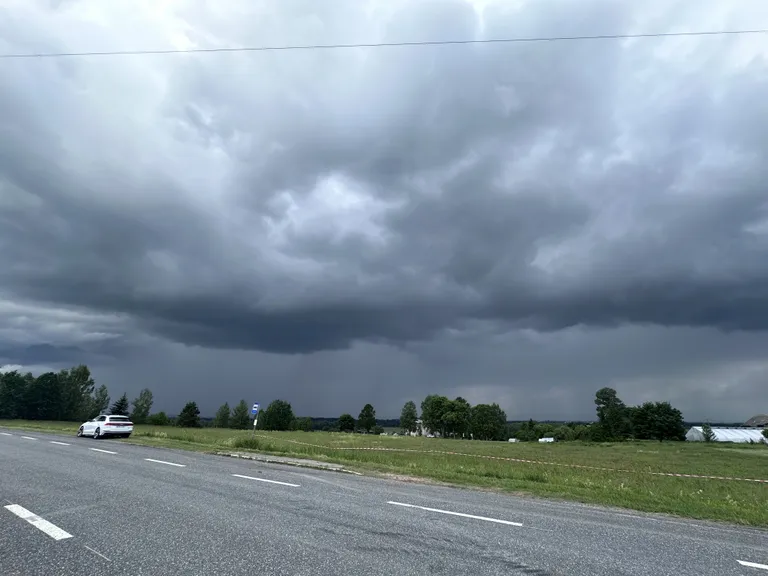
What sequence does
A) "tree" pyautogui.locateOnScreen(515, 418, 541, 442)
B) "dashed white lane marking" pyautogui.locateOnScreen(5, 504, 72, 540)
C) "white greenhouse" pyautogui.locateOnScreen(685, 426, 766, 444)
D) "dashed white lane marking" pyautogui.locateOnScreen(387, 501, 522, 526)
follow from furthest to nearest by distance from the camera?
"tree" pyautogui.locateOnScreen(515, 418, 541, 442)
"white greenhouse" pyautogui.locateOnScreen(685, 426, 766, 444)
"dashed white lane marking" pyautogui.locateOnScreen(387, 501, 522, 526)
"dashed white lane marking" pyautogui.locateOnScreen(5, 504, 72, 540)

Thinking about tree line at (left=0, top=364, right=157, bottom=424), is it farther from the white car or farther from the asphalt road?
the asphalt road

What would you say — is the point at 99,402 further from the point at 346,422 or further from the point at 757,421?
the point at 757,421

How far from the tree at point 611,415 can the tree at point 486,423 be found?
1313 inches

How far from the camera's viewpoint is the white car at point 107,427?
119 feet

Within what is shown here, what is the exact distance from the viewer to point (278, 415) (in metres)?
161

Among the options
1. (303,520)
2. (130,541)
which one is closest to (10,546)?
(130,541)

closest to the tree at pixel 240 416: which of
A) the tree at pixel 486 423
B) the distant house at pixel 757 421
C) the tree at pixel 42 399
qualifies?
the tree at pixel 42 399

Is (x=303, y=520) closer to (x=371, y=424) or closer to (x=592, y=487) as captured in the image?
(x=592, y=487)

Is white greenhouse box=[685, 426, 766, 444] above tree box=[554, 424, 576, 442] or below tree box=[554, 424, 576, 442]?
above

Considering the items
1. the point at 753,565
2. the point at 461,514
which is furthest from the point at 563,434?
the point at 753,565

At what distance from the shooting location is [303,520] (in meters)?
8.14

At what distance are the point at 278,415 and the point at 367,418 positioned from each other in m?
31.0

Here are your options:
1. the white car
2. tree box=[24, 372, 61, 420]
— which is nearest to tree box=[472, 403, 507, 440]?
tree box=[24, 372, 61, 420]

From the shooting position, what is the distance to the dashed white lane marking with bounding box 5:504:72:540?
6800mm
